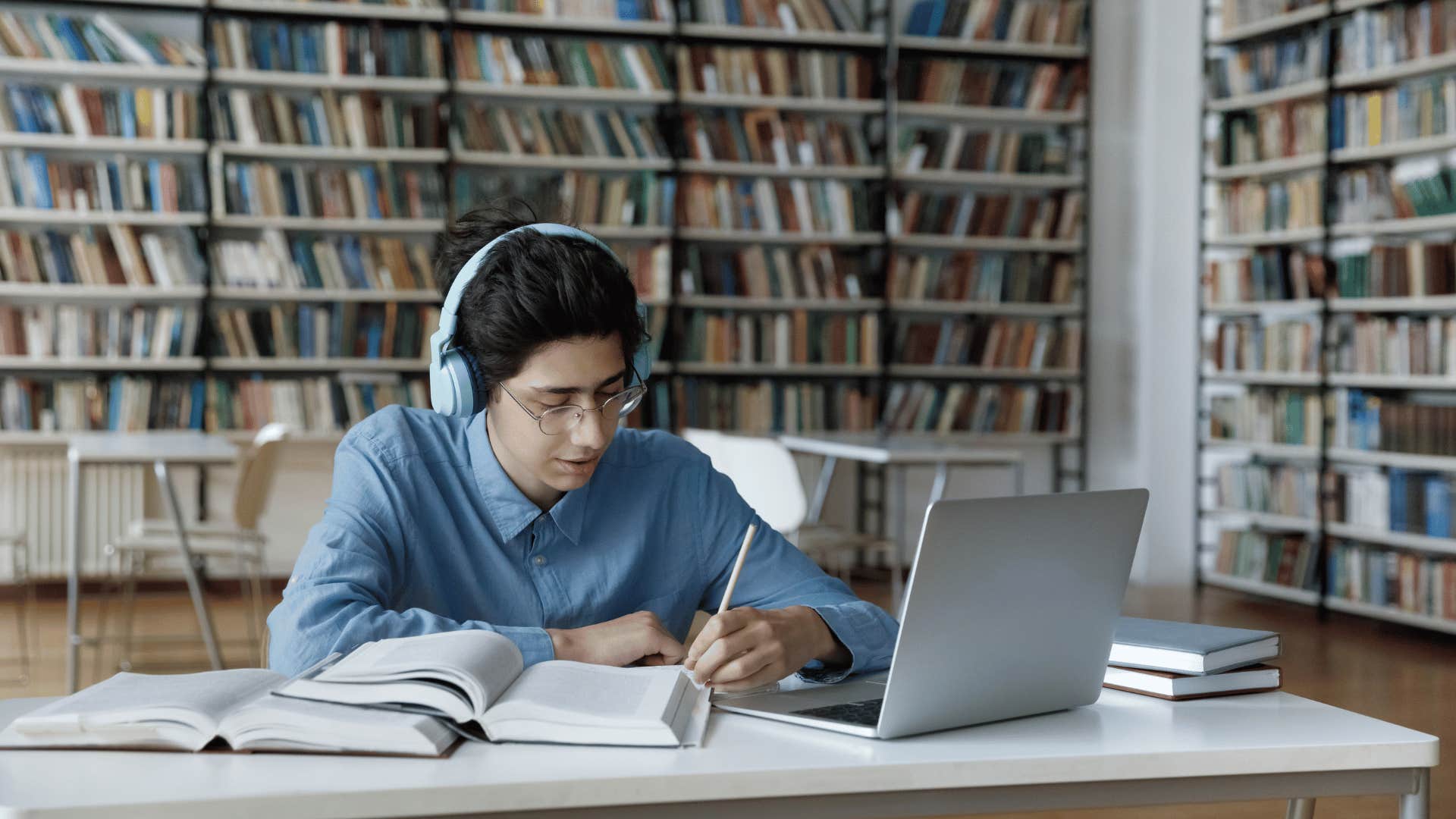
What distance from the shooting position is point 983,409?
6.27m

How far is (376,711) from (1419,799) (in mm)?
747

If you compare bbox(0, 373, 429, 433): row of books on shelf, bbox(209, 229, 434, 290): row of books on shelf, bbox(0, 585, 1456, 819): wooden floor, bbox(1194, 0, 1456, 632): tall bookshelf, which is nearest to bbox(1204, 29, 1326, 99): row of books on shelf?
bbox(1194, 0, 1456, 632): tall bookshelf

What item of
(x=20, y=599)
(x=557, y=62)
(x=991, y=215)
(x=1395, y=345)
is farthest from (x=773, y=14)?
(x=20, y=599)

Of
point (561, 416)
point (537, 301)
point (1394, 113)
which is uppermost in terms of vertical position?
point (1394, 113)

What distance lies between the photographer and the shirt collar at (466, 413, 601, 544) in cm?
137

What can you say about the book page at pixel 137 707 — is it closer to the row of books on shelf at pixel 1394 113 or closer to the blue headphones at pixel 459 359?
the blue headphones at pixel 459 359

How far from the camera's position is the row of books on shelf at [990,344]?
624cm

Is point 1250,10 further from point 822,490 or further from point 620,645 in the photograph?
point 620,645

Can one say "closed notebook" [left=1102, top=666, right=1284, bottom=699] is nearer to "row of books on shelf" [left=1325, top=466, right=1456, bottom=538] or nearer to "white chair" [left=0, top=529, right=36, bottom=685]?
"white chair" [left=0, top=529, right=36, bottom=685]

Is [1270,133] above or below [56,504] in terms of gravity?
above

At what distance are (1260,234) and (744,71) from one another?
7.44 feet

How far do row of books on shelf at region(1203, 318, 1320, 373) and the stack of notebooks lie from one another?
4.54 m

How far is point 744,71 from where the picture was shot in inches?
235

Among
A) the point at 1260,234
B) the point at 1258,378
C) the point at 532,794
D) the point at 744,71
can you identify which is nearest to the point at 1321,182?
the point at 1260,234
